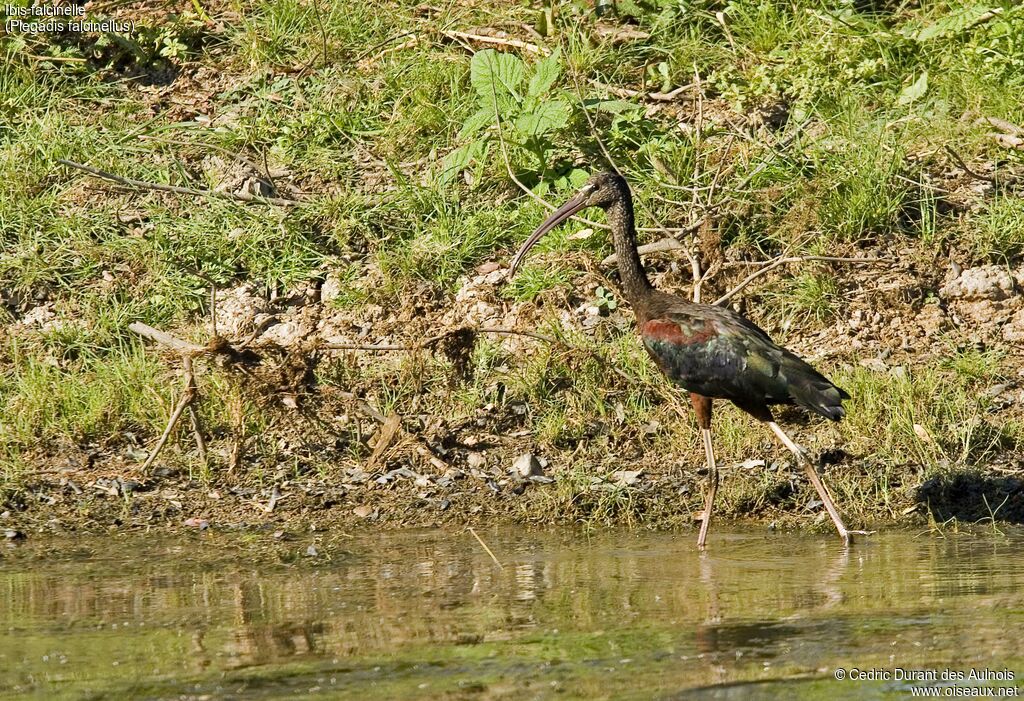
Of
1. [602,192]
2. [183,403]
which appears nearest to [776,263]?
[602,192]

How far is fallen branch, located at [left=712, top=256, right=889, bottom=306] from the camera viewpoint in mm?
8055

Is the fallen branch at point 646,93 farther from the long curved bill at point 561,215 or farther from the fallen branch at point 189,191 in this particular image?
the fallen branch at point 189,191

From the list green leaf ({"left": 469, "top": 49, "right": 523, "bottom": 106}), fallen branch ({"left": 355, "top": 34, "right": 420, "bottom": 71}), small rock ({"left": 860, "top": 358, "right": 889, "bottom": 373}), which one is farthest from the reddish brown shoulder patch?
fallen branch ({"left": 355, "top": 34, "right": 420, "bottom": 71})

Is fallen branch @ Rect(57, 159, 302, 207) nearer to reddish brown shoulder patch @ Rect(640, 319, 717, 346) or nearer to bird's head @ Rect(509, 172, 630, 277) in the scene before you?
bird's head @ Rect(509, 172, 630, 277)

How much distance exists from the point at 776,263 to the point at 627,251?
0.92 m

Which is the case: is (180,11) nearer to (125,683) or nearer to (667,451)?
(667,451)

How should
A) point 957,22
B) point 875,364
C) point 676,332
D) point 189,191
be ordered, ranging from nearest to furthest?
point 676,332, point 875,364, point 189,191, point 957,22

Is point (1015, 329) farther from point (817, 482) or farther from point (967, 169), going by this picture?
point (817, 482)

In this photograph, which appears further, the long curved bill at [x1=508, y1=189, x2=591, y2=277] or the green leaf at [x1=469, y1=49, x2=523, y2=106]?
the green leaf at [x1=469, y1=49, x2=523, y2=106]

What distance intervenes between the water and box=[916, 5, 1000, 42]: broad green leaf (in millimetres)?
4011

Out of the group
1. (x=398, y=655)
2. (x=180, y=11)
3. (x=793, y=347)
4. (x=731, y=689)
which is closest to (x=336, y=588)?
(x=398, y=655)

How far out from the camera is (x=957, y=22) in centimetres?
957

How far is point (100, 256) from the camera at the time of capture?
881 centimetres

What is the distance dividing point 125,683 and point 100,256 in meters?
4.52
